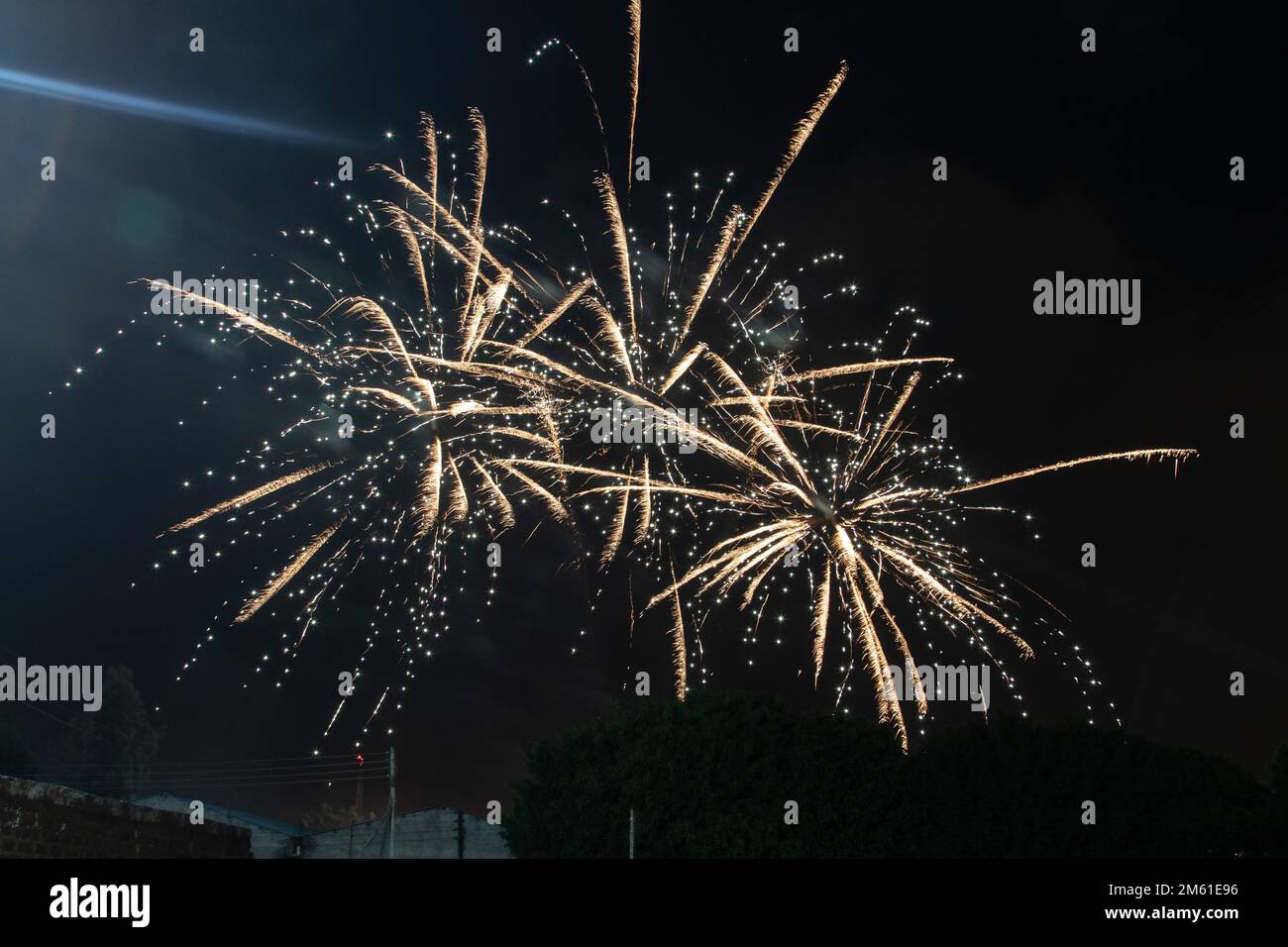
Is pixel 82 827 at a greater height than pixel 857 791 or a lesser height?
greater

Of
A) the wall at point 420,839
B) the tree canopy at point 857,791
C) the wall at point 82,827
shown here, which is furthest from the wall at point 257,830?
the wall at point 82,827

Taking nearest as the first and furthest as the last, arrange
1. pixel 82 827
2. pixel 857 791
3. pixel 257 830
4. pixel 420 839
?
pixel 82 827 < pixel 857 791 < pixel 420 839 < pixel 257 830

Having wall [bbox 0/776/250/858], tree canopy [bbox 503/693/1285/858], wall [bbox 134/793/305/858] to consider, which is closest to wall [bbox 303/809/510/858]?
wall [bbox 134/793/305/858]

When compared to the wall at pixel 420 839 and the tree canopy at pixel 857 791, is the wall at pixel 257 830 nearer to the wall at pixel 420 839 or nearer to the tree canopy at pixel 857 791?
the wall at pixel 420 839

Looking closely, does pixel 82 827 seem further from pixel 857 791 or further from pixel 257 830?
pixel 257 830

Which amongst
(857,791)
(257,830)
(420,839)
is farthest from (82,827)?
(257,830)

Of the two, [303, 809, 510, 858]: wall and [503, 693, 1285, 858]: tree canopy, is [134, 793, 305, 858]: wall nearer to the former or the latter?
[303, 809, 510, 858]: wall
